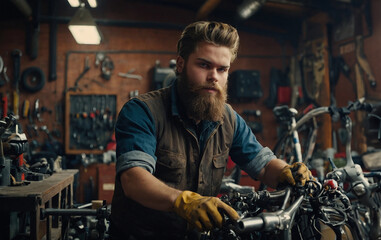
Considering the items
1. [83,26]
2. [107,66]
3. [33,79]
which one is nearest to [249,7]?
[83,26]

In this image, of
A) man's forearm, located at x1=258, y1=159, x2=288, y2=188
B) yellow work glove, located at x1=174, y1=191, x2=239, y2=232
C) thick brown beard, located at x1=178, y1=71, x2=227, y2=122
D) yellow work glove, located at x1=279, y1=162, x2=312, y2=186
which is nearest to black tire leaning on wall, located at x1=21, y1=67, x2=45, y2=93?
thick brown beard, located at x1=178, y1=71, x2=227, y2=122

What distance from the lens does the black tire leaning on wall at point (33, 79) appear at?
21.7 feet

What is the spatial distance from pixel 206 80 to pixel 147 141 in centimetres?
47

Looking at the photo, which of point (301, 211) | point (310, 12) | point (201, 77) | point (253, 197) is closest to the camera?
point (253, 197)

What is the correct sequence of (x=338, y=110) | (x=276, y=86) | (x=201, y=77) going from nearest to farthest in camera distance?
(x=201, y=77) → (x=338, y=110) → (x=276, y=86)

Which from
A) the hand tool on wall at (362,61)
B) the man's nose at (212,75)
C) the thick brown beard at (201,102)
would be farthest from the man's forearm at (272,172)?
the hand tool on wall at (362,61)

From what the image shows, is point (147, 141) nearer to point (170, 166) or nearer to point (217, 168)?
point (170, 166)

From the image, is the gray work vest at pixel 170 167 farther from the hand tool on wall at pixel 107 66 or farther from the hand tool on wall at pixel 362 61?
the hand tool on wall at pixel 107 66

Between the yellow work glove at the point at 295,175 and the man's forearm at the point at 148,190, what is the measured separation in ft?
2.02

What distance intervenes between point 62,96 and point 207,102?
5.42m

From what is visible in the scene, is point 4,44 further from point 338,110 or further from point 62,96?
point 338,110

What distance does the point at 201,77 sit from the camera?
1929mm

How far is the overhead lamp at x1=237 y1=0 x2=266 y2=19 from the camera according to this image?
573cm

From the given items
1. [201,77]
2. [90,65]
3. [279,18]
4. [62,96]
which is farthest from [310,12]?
[201,77]
